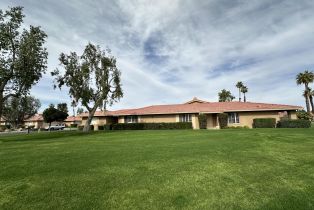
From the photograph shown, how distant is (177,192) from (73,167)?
4759 millimetres

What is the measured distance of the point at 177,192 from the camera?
6734 mm

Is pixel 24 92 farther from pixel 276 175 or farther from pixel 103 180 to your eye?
pixel 276 175

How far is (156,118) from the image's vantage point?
147ft

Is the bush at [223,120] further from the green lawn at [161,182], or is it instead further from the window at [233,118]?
the green lawn at [161,182]

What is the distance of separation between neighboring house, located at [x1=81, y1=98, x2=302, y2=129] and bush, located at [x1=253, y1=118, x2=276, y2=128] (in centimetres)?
178

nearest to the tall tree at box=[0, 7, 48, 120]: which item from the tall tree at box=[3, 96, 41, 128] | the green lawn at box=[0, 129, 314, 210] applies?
the green lawn at box=[0, 129, 314, 210]

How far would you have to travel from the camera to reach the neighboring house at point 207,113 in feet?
121

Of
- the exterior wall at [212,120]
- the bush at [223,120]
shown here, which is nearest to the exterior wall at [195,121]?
the exterior wall at [212,120]

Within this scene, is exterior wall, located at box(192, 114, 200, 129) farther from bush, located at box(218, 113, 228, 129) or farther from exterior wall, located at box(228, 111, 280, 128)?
exterior wall, located at box(228, 111, 280, 128)

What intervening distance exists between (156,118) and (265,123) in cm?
1814

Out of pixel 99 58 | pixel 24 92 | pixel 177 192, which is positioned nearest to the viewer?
pixel 177 192

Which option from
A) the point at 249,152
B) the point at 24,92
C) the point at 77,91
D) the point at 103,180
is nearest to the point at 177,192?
the point at 103,180

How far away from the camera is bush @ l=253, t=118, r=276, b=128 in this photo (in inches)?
1384

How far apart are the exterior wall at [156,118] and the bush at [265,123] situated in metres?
13.6
